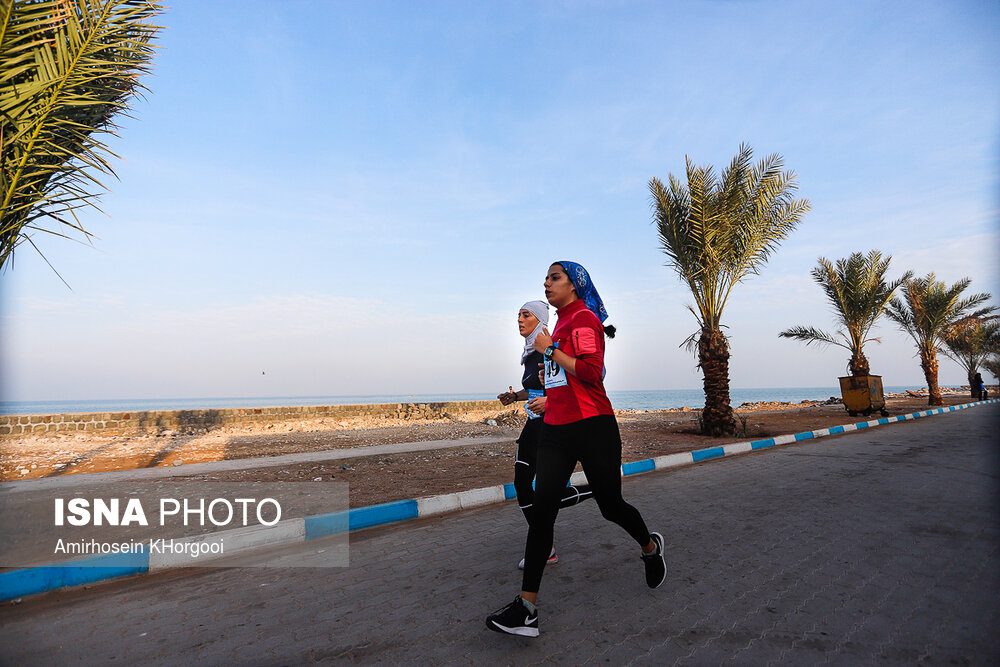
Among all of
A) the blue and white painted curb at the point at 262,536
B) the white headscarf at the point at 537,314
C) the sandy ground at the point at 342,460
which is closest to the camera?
the blue and white painted curb at the point at 262,536

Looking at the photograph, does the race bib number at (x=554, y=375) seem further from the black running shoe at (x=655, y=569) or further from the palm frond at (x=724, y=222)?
the palm frond at (x=724, y=222)

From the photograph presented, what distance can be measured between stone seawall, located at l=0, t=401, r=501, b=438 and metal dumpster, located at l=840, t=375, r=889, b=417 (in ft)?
54.3

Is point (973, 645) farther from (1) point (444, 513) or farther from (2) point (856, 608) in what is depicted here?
(1) point (444, 513)

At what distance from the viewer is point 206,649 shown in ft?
8.41

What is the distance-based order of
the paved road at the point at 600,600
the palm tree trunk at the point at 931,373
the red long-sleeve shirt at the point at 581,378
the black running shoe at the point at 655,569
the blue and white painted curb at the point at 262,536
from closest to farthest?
the paved road at the point at 600,600
the red long-sleeve shirt at the point at 581,378
the black running shoe at the point at 655,569
the blue and white painted curb at the point at 262,536
the palm tree trunk at the point at 931,373

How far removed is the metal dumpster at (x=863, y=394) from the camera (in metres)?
18.5

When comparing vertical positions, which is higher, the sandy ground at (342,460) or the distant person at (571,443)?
the distant person at (571,443)

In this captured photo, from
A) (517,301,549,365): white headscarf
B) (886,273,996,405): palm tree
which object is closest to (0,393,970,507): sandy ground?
(517,301,549,365): white headscarf

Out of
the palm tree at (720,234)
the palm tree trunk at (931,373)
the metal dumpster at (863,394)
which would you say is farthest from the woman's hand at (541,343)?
the palm tree trunk at (931,373)

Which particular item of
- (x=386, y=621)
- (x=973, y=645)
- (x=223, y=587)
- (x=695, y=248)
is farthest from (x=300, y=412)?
(x=973, y=645)

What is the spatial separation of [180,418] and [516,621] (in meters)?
18.1

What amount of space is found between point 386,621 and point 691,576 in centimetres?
196

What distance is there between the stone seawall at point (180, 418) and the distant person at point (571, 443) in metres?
17.4

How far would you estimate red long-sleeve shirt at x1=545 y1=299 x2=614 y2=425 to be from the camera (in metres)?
2.74
